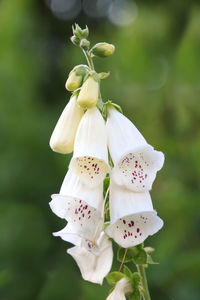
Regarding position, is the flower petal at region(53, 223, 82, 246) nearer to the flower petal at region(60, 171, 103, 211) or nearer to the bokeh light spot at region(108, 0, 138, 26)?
the flower petal at region(60, 171, 103, 211)

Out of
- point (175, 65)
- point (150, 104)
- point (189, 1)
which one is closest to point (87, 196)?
point (150, 104)

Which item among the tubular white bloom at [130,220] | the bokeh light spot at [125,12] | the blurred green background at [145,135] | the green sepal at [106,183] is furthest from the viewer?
the bokeh light spot at [125,12]

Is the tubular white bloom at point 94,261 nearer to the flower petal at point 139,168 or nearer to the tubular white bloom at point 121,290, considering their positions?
the tubular white bloom at point 121,290

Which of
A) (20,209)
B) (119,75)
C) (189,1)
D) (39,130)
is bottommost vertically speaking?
(20,209)

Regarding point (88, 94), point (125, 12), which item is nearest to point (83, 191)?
point (88, 94)

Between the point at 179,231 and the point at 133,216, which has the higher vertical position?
the point at 179,231

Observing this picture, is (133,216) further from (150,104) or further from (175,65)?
(175,65)

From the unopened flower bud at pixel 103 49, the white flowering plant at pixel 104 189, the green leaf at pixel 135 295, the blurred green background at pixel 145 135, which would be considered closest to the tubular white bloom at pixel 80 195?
the white flowering plant at pixel 104 189

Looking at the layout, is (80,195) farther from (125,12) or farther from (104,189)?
(125,12)
